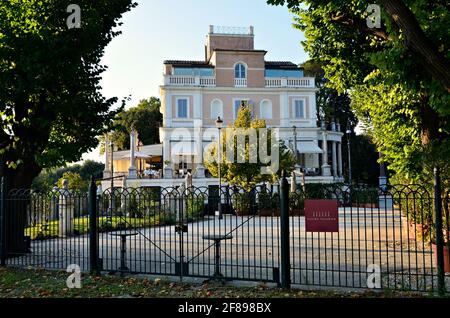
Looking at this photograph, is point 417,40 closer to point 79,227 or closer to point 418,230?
point 418,230

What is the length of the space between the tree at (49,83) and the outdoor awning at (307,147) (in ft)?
101

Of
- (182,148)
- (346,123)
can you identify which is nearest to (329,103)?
(346,123)

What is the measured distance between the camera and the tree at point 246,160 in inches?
1152

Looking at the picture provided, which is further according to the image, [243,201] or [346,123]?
[346,123]

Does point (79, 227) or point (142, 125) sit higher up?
point (142, 125)

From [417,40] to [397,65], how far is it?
98 cm

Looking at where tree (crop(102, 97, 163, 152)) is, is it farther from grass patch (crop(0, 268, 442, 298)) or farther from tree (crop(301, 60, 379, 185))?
grass patch (crop(0, 268, 442, 298))

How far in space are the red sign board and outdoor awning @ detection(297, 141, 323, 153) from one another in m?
34.0

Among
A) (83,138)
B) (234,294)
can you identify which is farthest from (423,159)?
(83,138)

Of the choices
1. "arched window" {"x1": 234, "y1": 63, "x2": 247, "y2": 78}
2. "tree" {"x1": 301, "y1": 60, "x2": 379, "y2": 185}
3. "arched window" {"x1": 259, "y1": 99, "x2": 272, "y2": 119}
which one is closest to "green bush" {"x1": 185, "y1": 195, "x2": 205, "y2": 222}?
"arched window" {"x1": 259, "y1": 99, "x2": 272, "y2": 119}

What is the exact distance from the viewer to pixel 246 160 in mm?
29234

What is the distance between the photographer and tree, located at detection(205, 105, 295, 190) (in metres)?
29.2

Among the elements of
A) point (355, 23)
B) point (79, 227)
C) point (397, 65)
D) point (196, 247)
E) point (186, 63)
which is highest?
point (186, 63)

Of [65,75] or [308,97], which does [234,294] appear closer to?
[65,75]
